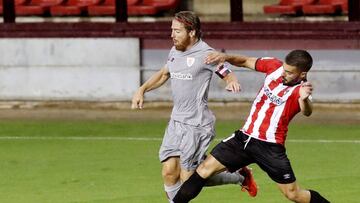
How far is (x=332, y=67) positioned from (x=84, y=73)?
15.0ft

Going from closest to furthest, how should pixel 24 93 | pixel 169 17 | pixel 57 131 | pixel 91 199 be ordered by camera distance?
pixel 91 199 < pixel 57 131 < pixel 24 93 < pixel 169 17

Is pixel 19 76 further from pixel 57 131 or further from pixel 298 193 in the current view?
pixel 298 193

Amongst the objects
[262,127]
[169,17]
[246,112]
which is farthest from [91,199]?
[169,17]

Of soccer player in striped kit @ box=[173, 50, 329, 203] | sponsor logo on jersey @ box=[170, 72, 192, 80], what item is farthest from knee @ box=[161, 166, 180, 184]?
sponsor logo on jersey @ box=[170, 72, 192, 80]

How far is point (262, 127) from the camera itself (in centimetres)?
1255

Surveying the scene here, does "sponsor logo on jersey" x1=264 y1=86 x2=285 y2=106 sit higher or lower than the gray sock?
higher

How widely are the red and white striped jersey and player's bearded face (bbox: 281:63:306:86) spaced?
0.07m

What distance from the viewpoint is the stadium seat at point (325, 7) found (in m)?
24.4

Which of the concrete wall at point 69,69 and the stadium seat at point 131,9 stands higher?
the stadium seat at point 131,9

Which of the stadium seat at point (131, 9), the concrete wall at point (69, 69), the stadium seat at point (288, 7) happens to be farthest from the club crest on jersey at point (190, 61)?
the stadium seat at point (131, 9)

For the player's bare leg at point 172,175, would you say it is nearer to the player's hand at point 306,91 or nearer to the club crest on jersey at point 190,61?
the club crest on jersey at point 190,61

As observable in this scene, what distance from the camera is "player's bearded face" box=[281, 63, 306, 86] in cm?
1217

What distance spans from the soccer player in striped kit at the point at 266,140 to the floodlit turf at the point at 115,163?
197 centimetres

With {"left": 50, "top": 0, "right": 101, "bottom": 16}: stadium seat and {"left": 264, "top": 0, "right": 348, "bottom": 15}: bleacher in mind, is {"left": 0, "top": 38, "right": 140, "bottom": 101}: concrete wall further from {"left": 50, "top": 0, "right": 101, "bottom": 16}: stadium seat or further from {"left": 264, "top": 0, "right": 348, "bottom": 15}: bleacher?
{"left": 264, "top": 0, "right": 348, "bottom": 15}: bleacher
